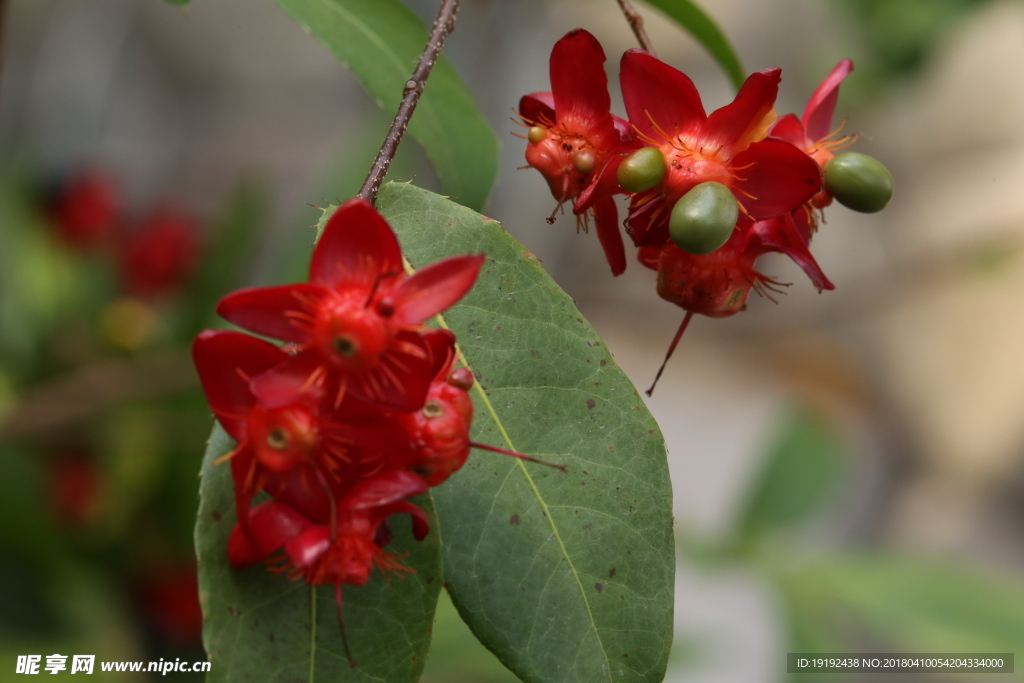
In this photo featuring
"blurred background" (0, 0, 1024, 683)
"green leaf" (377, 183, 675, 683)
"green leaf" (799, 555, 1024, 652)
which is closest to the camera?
"green leaf" (377, 183, 675, 683)

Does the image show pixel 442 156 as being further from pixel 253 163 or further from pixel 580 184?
pixel 253 163

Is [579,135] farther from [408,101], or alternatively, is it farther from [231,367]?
[231,367]

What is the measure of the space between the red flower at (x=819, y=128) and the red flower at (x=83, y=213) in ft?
6.80

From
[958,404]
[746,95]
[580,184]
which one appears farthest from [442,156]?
[958,404]

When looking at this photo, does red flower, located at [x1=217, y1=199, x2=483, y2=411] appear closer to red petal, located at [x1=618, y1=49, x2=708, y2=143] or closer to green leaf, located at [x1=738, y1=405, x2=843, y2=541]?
red petal, located at [x1=618, y1=49, x2=708, y2=143]

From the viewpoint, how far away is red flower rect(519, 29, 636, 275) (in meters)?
0.66

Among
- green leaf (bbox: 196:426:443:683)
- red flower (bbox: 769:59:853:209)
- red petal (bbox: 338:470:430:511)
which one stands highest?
red flower (bbox: 769:59:853:209)

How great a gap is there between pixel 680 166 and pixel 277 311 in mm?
316

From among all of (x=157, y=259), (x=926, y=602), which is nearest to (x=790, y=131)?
(x=926, y=602)

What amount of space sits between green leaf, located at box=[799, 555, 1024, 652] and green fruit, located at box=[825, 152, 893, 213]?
120cm

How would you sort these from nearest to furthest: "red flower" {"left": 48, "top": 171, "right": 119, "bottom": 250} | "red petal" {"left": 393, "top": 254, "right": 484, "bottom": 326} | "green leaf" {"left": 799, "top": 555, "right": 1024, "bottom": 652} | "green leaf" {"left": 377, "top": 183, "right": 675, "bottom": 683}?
"red petal" {"left": 393, "top": 254, "right": 484, "bottom": 326} < "green leaf" {"left": 377, "top": 183, "right": 675, "bottom": 683} < "green leaf" {"left": 799, "top": 555, "right": 1024, "bottom": 652} < "red flower" {"left": 48, "top": 171, "right": 119, "bottom": 250}

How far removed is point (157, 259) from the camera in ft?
7.59

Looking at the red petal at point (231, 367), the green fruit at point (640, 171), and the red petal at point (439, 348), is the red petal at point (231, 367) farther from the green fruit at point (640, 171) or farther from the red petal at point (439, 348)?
the green fruit at point (640, 171)

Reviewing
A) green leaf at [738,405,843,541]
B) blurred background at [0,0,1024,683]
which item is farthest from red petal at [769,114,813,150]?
green leaf at [738,405,843,541]
